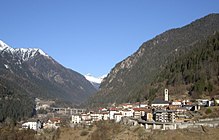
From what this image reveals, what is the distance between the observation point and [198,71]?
4483 inches

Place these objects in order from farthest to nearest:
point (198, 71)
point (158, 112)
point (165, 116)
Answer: point (198, 71) < point (158, 112) < point (165, 116)

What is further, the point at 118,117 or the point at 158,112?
the point at 118,117

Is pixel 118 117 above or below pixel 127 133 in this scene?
above

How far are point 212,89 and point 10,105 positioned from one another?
10458cm

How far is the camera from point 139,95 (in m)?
135

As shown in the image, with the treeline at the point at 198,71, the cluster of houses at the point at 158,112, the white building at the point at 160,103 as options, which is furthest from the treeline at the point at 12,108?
the white building at the point at 160,103

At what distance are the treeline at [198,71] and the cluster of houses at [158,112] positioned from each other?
7.50m

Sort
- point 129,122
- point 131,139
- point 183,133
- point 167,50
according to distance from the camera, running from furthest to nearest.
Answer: point 167,50
point 129,122
point 131,139
point 183,133

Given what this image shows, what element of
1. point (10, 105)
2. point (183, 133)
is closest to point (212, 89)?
point (183, 133)

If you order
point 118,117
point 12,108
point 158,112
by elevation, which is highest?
point 12,108

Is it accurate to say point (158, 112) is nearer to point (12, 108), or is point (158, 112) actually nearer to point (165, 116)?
point (165, 116)

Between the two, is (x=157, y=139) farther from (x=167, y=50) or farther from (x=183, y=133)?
(x=167, y=50)

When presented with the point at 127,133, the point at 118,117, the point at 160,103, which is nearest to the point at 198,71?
the point at 160,103

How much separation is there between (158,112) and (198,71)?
38841 millimetres
